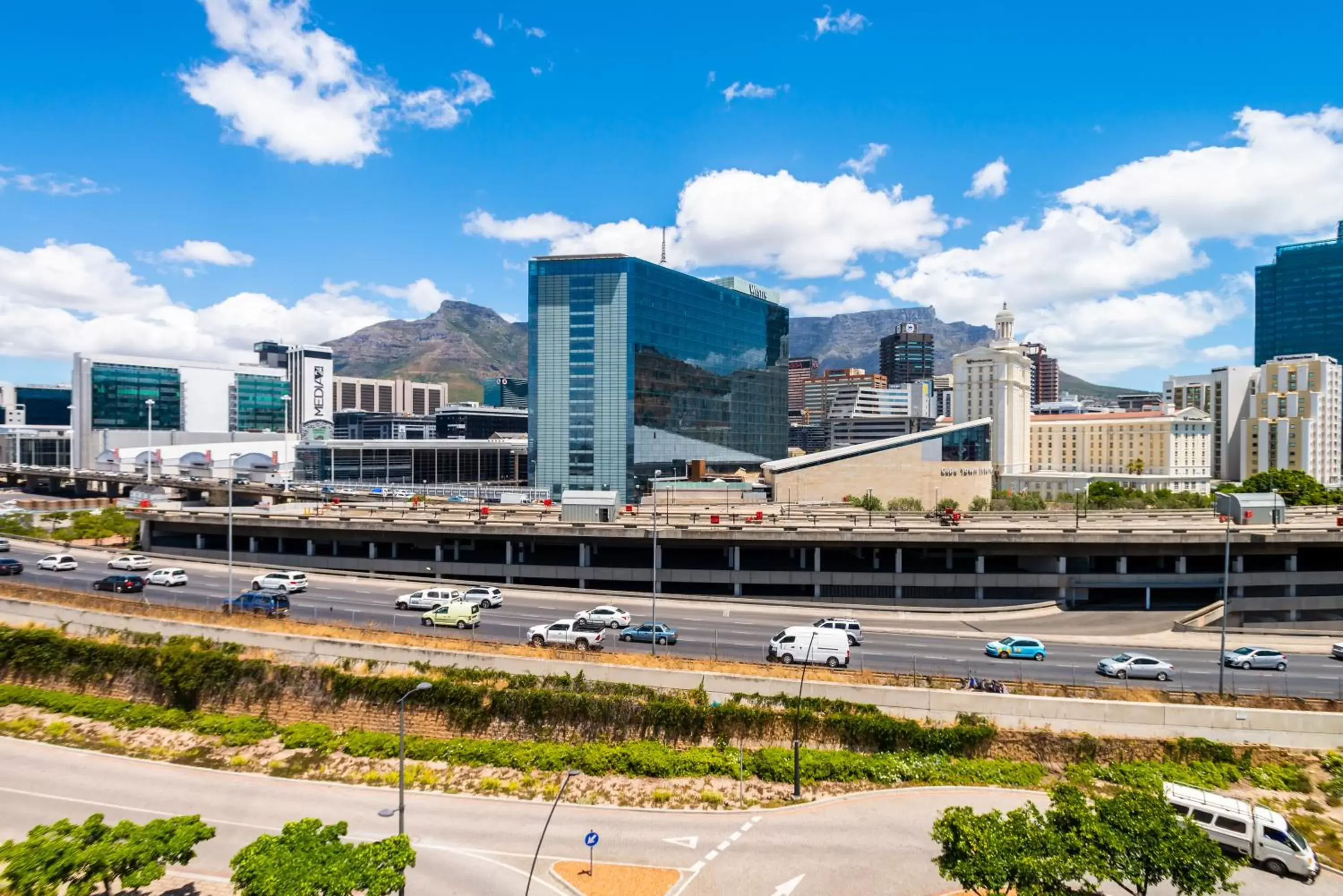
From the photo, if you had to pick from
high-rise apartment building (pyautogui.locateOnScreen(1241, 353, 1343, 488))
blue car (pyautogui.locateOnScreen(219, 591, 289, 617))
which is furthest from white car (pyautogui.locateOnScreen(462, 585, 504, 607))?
high-rise apartment building (pyautogui.locateOnScreen(1241, 353, 1343, 488))

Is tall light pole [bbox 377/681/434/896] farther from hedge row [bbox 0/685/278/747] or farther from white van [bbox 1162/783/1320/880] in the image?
white van [bbox 1162/783/1320/880]

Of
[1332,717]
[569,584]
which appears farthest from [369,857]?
[569,584]

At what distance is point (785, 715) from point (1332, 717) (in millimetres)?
21477

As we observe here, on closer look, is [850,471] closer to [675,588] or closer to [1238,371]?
[675,588]

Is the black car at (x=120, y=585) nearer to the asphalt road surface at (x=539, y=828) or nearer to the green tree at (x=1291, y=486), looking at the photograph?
the asphalt road surface at (x=539, y=828)

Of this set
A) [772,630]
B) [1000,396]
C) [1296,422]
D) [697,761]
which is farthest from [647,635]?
[1296,422]

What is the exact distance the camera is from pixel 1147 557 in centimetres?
5275

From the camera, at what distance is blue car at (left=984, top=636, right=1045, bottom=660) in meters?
36.4

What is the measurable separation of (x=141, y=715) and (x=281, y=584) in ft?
55.6

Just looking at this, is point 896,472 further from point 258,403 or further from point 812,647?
point 258,403

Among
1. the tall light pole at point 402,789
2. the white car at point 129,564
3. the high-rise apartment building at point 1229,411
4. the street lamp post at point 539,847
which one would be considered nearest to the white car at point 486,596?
the tall light pole at point 402,789

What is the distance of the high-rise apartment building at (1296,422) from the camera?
549 feet

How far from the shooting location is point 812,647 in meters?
33.9

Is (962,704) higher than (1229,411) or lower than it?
lower
